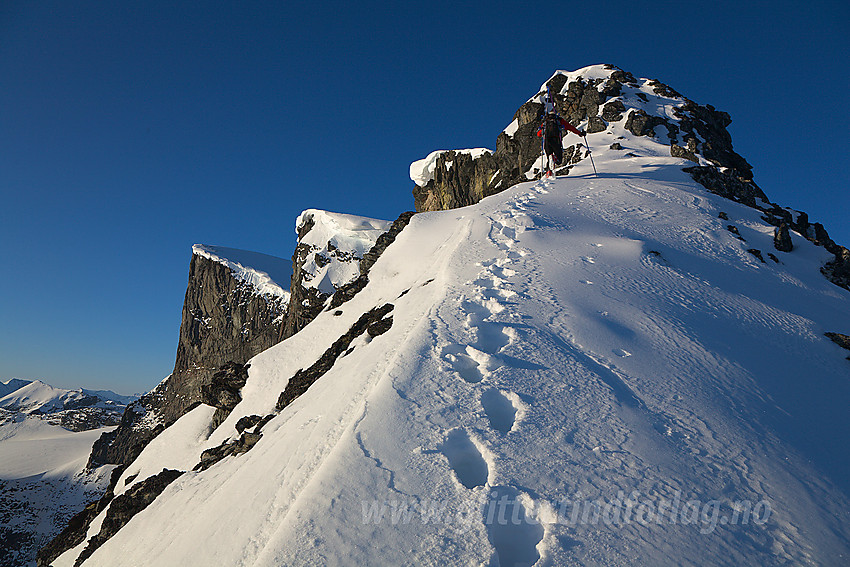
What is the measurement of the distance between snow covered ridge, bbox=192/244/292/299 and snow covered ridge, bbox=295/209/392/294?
21.9 metres

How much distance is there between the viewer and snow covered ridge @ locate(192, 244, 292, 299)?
3615 inches

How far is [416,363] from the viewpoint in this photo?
557 cm

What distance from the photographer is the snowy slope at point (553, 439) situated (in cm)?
347

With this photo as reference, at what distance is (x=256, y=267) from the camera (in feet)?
332

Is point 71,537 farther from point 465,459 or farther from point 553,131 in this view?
point 553,131

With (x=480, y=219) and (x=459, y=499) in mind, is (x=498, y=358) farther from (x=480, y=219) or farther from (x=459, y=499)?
(x=480, y=219)

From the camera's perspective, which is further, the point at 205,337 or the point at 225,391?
the point at 205,337

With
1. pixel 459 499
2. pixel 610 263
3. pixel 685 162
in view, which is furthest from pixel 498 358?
pixel 685 162

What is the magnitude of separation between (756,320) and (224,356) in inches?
3859

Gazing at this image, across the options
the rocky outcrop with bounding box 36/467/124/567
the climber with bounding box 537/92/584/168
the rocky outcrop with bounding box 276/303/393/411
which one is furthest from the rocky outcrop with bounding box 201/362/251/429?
the climber with bounding box 537/92/584/168

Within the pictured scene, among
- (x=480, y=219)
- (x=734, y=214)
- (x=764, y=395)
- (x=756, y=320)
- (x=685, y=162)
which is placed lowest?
(x=764, y=395)

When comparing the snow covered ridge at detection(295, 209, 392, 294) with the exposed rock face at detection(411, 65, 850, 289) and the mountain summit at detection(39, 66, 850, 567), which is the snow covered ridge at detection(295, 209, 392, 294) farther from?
the mountain summit at detection(39, 66, 850, 567)

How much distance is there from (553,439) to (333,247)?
63972mm

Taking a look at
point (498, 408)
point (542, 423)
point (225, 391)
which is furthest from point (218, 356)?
point (542, 423)
